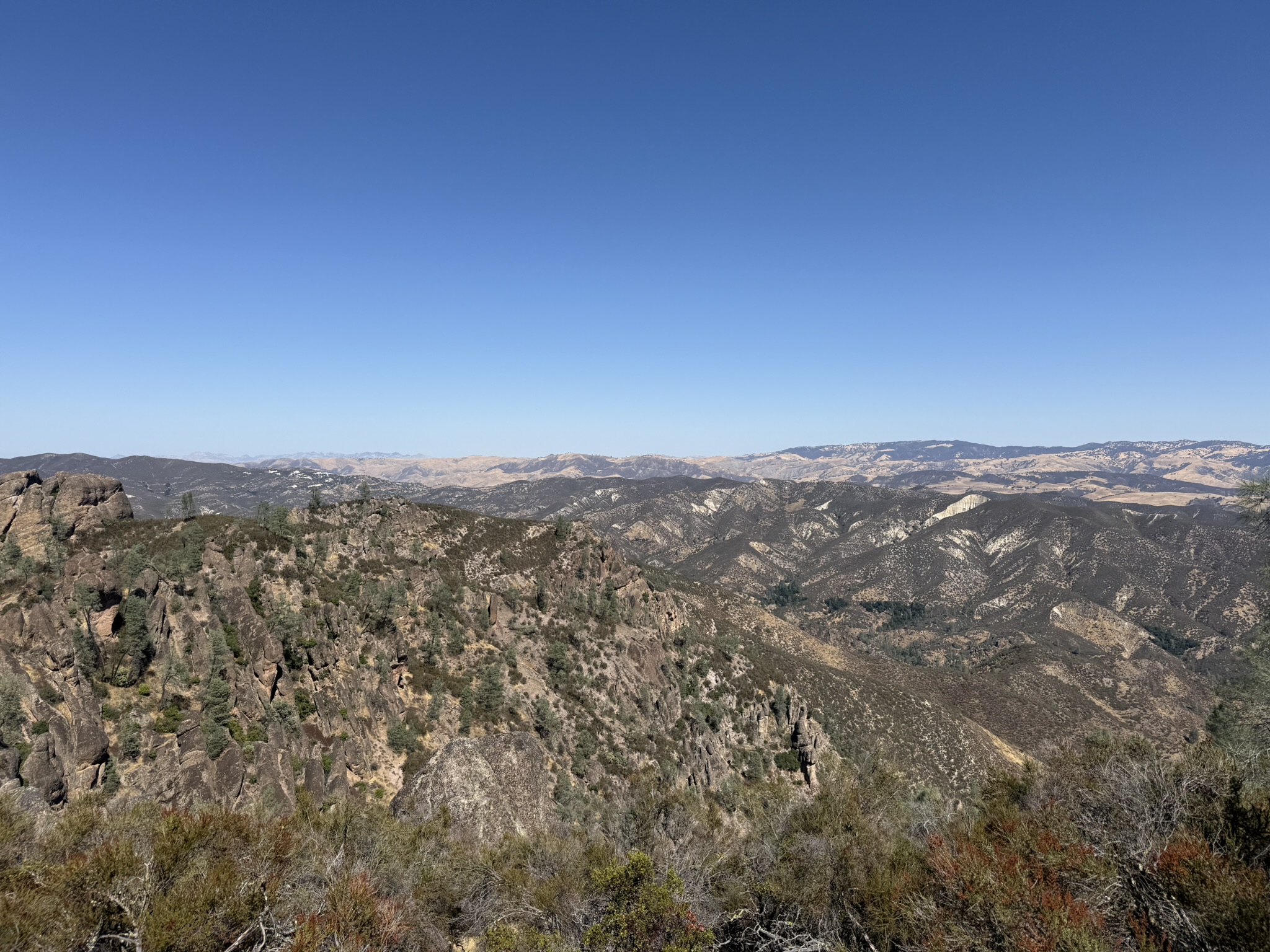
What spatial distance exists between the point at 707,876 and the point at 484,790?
547 inches

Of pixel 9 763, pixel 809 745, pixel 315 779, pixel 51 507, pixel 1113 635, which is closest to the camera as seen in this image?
pixel 9 763

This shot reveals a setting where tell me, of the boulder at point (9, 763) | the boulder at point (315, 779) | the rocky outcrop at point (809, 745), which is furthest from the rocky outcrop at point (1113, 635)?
the boulder at point (9, 763)

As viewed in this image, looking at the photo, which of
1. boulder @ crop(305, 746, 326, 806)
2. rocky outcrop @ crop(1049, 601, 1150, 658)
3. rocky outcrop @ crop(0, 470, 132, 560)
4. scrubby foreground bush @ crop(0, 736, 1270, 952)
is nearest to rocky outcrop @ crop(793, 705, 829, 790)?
scrubby foreground bush @ crop(0, 736, 1270, 952)

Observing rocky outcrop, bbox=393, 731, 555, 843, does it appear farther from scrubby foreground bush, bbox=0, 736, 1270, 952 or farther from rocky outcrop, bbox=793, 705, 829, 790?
rocky outcrop, bbox=793, 705, 829, 790

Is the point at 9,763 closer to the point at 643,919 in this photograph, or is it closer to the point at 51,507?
the point at 643,919

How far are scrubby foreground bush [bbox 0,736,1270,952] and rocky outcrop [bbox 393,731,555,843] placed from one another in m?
2.65

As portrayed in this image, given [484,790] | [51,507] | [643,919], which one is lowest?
[484,790]

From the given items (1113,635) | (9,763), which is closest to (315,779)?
(9,763)

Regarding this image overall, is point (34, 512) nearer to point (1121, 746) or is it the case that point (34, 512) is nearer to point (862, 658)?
point (1121, 746)

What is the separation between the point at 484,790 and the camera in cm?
2856

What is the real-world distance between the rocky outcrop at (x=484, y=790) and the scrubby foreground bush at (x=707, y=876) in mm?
2645

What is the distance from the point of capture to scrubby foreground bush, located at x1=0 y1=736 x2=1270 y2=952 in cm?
1076

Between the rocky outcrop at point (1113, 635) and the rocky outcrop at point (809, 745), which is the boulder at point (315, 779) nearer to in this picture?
the rocky outcrop at point (809, 745)

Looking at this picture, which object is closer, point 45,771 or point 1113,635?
point 45,771
